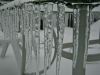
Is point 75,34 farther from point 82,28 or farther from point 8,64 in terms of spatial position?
point 8,64

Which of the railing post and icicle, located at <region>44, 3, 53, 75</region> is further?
the railing post

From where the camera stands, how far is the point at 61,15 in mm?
395

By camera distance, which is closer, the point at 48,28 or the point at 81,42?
the point at 48,28

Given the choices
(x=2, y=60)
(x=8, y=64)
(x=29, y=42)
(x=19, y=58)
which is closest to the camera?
(x=29, y=42)

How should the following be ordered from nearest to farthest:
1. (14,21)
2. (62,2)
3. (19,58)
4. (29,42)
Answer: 1. (62,2)
2. (29,42)
3. (14,21)
4. (19,58)

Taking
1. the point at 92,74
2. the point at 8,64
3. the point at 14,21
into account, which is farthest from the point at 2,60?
the point at 14,21

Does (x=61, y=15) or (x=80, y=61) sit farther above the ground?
(x=61, y=15)

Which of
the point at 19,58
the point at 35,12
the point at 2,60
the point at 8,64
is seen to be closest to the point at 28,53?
the point at 35,12

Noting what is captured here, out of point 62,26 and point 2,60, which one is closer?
point 62,26

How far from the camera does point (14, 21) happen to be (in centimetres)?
67

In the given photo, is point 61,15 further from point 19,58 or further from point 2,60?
point 2,60

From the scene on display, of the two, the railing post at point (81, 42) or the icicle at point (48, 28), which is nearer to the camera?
the icicle at point (48, 28)

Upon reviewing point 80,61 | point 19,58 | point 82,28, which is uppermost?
point 82,28

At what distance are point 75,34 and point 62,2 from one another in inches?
3.2
